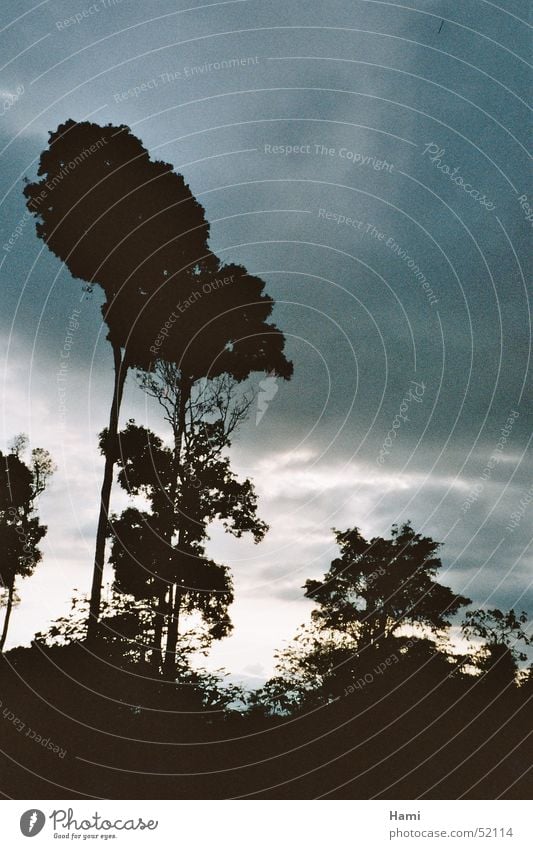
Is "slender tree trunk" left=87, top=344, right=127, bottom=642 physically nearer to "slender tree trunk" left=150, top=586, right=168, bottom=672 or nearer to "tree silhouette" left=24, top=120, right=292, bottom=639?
"tree silhouette" left=24, top=120, right=292, bottom=639

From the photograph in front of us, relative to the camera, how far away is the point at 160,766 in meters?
9.14

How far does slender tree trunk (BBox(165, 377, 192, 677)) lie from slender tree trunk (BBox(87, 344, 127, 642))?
4.07 feet

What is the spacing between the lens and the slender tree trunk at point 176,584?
11.1 metres

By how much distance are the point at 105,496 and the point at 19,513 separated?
1467 millimetres

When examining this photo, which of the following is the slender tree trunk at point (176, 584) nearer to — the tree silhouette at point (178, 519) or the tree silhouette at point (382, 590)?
the tree silhouette at point (178, 519)

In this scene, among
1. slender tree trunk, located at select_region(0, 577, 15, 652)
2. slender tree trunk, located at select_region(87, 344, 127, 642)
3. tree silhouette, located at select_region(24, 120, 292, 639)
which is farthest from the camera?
tree silhouette, located at select_region(24, 120, 292, 639)

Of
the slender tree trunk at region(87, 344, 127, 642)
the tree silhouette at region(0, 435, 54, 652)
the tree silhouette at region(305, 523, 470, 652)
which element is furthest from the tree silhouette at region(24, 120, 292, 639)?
the tree silhouette at region(305, 523, 470, 652)

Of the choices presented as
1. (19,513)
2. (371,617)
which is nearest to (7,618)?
(19,513)

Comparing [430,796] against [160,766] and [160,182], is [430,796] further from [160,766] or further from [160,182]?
[160,182]

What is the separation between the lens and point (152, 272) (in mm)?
12938

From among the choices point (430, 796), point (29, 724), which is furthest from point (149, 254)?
point (430, 796)

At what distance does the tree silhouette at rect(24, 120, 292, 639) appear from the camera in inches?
488

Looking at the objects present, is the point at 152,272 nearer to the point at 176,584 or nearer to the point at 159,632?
the point at 176,584

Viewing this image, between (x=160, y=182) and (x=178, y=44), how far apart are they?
7.52 feet
